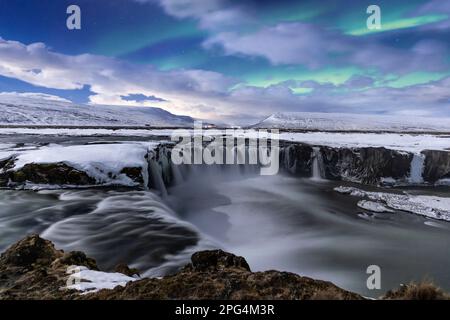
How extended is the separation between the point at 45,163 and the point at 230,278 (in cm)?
1776

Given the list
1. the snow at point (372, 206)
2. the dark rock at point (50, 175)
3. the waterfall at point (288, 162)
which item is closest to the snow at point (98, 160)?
the dark rock at point (50, 175)

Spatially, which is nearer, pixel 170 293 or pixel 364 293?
pixel 170 293

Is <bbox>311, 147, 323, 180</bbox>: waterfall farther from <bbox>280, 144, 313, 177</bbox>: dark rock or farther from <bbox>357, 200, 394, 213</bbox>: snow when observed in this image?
<bbox>357, 200, 394, 213</bbox>: snow

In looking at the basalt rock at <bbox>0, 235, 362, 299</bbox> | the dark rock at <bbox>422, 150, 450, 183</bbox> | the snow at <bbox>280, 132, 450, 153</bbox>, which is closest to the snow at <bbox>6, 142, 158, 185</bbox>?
the basalt rock at <bbox>0, 235, 362, 299</bbox>

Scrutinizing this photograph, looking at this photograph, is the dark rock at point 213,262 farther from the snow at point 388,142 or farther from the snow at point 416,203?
the snow at point 388,142

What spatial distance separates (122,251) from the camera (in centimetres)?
970

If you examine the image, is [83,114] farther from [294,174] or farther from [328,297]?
[328,297]

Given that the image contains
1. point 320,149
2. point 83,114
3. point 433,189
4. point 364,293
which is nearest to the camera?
point 364,293

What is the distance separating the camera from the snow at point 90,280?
16.3ft

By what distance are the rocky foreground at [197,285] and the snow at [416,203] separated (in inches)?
Answer: 682

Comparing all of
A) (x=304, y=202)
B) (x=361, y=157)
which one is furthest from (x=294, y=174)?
(x=304, y=202)

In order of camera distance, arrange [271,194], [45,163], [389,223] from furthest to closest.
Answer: [271,194] → [45,163] → [389,223]

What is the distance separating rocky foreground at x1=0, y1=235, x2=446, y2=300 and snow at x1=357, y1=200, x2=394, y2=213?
16.2 m

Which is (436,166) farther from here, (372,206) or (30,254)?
(30,254)
